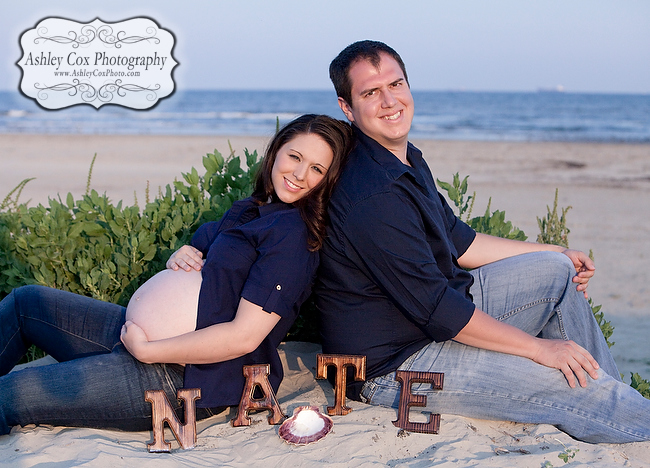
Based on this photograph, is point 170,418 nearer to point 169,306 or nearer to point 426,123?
point 169,306

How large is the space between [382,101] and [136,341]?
1581 millimetres

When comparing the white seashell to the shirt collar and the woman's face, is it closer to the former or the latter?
the woman's face

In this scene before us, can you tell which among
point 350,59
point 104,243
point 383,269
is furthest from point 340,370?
point 104,243

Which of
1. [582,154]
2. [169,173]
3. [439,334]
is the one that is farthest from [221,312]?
[582,154]

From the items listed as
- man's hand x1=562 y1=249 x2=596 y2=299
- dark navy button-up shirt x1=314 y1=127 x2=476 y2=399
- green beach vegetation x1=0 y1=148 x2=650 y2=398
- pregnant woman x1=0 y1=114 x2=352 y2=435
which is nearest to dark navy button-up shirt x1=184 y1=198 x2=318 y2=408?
pregnant woman x1=0 y1=114 x2=352 y2=435

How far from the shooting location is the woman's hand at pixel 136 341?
2.70 meters

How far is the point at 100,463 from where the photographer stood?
A: 2.54m

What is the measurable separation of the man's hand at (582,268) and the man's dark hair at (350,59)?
1.36m

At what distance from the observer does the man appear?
267 centimetres

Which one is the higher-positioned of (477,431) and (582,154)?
(582,154)

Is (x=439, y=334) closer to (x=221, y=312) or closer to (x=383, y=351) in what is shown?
(x=383, y=351)

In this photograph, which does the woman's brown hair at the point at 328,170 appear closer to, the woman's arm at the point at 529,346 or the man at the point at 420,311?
the man at the point at 420,311

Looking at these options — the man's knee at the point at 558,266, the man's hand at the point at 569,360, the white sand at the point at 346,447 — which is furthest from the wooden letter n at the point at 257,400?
the man's knee at the point at 558,266

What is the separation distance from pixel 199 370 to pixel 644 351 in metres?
4.19
